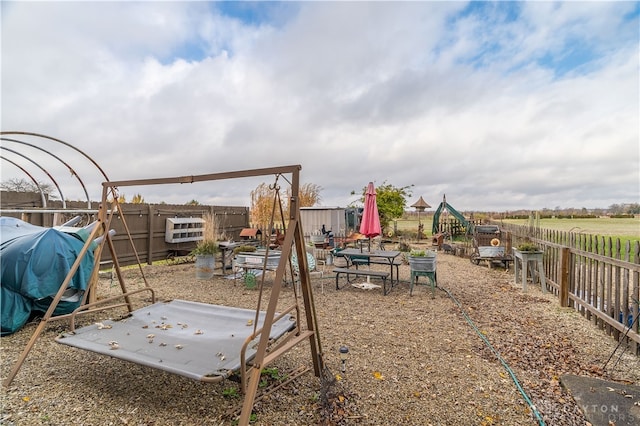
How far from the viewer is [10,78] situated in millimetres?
6219

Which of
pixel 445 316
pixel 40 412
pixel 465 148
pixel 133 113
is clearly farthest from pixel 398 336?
pixel 465 148

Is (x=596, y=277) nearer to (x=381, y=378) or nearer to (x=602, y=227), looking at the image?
(x=381, y=378)

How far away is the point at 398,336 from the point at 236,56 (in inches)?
261

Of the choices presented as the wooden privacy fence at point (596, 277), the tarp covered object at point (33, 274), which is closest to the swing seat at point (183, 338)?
the tarp covered object at point (33, 274)

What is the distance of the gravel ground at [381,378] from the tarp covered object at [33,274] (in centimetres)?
25

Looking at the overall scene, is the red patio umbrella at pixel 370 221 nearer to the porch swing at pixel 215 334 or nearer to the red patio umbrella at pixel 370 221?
the red patio umbrella at pixel 370 221

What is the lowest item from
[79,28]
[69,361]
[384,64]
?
[69,361]

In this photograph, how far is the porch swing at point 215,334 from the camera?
216 cm

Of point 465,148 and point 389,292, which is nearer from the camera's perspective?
point 389,292

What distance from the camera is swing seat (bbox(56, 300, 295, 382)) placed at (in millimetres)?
2324

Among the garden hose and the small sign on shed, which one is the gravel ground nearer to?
the garden hose

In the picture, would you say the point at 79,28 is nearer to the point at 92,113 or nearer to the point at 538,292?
the point at 92,113

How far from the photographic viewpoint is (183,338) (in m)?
2.97

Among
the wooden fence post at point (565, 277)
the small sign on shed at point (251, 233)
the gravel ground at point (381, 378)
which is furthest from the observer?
the small sign on shed at point (251, 233)
